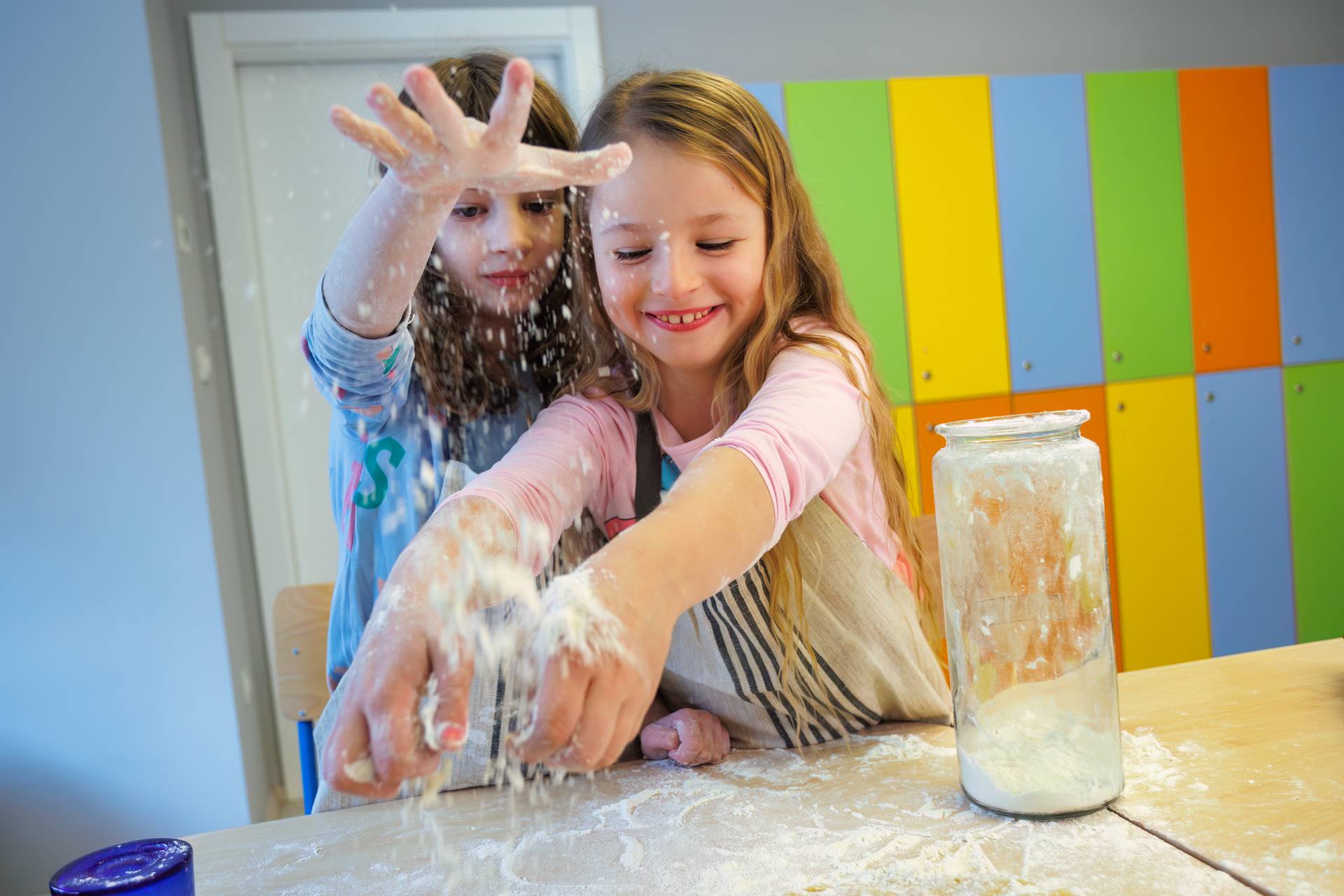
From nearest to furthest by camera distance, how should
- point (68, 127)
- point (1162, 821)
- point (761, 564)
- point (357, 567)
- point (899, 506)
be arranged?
point (1162, 821) < point (761, 564) < point (899, 506) < point (357, 567) < point (68, 127)

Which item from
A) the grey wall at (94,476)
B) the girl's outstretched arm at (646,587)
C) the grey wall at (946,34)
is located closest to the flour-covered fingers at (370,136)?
the girl's outstretched arm at (646,587)

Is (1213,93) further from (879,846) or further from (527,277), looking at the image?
(879,846)

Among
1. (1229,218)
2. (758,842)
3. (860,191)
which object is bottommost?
(758,842)

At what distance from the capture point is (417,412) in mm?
1097

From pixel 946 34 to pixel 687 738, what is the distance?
3.01 metres

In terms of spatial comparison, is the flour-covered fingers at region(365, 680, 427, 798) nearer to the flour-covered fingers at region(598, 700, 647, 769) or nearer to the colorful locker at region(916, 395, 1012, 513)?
the flour-covered fingers at region(598, 700, 647, 769)

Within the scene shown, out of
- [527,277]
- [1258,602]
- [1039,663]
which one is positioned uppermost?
[527,277]

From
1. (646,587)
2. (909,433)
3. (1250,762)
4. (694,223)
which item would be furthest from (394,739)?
(909,433)

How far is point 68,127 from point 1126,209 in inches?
110

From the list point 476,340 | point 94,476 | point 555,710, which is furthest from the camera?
point 94,476

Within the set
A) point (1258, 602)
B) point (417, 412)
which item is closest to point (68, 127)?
point (417, 412)

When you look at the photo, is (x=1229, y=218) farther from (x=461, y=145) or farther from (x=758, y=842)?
(x=461, y=145)

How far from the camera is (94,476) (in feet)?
7.65

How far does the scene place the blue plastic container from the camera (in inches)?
24.1
